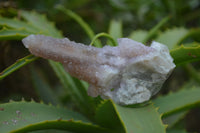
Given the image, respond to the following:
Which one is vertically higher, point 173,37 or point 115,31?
point 115,31

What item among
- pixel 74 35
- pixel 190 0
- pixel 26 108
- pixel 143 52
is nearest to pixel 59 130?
pixel 26 108

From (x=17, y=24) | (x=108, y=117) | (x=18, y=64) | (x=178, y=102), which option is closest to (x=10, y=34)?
(x=18, y=64)

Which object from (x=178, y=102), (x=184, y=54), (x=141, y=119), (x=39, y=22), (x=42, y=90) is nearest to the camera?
(x=141, y=119)

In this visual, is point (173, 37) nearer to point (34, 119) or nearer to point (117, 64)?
point (117, 64)

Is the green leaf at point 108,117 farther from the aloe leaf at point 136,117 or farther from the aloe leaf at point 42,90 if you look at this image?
the aloe leaf at point 42,90

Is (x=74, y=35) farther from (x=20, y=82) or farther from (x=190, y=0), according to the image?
(x=190, y=0)

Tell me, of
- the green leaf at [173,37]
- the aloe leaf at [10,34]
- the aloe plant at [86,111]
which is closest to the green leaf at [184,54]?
the aloe plant at [86,111]
